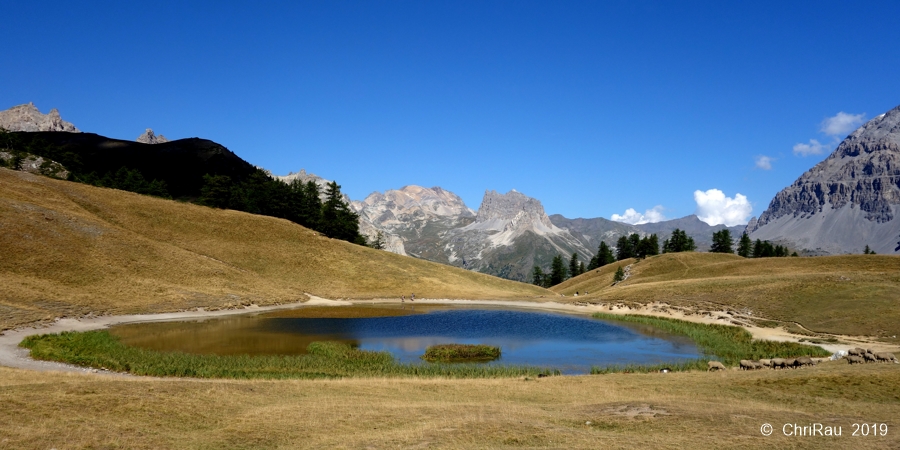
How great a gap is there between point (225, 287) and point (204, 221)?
1333 inches

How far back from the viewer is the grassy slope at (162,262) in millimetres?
61969

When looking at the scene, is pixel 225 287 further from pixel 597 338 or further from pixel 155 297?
pixel 597 338

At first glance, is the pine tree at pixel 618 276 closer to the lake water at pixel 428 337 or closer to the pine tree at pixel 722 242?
the lake water at pixel 428 337

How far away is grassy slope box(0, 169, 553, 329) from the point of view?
61969 mm

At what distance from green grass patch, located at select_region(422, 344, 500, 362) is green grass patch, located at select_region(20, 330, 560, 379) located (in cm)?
345

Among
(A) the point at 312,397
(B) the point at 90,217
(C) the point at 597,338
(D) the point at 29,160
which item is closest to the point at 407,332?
(C) the point at 597,338

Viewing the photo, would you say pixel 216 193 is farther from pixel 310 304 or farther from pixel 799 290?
pixel 799 290

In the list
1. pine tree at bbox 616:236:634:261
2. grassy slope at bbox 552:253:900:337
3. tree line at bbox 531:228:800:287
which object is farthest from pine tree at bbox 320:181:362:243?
pine tree at bbox 616:236:634:261

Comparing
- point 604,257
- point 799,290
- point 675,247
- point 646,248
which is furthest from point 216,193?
point 675,247

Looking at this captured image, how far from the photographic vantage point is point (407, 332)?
188 ft

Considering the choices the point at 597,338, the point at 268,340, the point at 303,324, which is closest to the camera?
the point at 268,340

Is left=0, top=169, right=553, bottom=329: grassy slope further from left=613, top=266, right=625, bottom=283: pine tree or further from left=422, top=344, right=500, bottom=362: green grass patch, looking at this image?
left=422, top=344, right=500, bottom=362: green grass patch

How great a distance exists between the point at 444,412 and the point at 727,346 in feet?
122

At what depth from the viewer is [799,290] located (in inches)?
2704
